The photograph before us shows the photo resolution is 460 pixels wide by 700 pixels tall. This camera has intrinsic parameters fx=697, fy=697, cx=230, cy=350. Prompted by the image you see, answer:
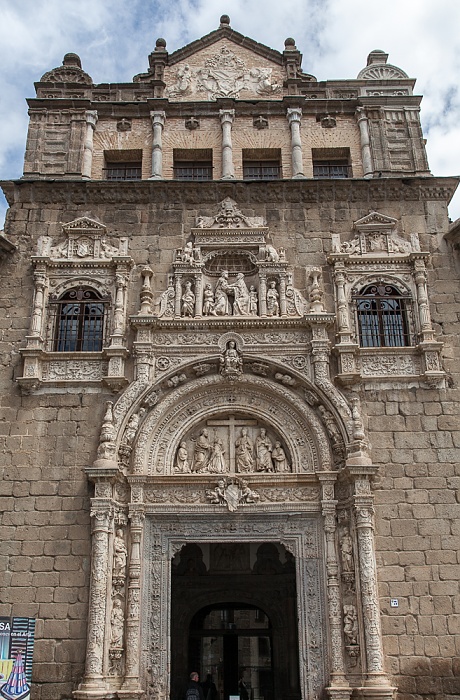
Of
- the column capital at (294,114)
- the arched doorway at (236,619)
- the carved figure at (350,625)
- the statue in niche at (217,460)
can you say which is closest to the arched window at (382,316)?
the statue in niche at (217,460)

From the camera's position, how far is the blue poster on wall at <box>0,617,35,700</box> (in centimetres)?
1050

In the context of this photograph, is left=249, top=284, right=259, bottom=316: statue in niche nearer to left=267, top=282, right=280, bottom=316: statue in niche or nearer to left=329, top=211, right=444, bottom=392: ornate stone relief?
left=267, top=282, right=280, bottom=316: statue in niche

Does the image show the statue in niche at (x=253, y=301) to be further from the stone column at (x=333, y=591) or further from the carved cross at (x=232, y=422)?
the stone column at (x=333, y=591)

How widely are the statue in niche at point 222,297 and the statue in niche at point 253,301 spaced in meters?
0.46

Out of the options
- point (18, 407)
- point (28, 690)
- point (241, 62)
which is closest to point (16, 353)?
point (18, 407)

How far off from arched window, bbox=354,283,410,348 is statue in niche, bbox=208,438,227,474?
3433mm

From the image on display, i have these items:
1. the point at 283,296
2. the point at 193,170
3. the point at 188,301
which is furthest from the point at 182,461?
the point at 193,170

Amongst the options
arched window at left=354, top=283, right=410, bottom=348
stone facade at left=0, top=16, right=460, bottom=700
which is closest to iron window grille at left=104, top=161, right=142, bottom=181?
stone facade at left=0, top=16, right=460, bottom=700

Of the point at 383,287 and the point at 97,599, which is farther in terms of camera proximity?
the point at 383,287

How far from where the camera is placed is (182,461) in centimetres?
1315

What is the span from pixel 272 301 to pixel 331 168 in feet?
13.0

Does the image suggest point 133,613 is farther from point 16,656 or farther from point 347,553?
point 347,553

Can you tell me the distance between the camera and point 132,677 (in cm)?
1144

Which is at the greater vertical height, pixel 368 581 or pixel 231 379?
pixel 231 379
